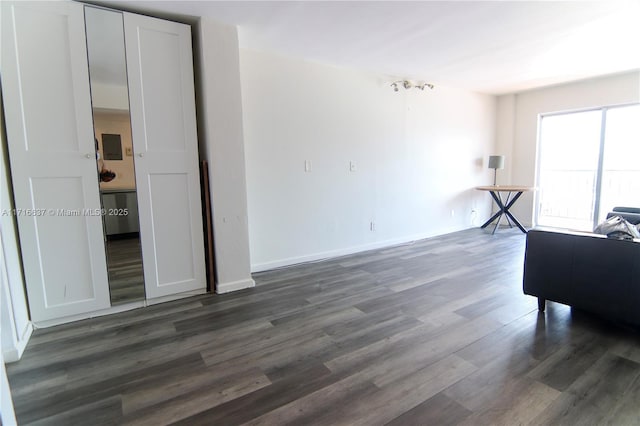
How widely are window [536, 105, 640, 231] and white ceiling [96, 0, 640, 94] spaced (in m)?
0.87

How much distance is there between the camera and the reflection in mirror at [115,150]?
7.45 feet

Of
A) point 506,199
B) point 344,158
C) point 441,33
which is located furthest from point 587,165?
point 344,158

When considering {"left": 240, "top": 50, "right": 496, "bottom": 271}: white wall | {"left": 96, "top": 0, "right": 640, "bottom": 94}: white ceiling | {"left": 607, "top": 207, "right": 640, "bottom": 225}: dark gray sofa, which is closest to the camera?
{"left": 96, "top": 0, "right": 640, "bottom": 94}: white ceiling

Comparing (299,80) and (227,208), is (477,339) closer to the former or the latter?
(227,208)

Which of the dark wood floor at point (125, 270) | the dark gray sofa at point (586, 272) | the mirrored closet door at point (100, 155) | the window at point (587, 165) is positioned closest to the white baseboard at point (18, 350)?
the mirrored closet door at point (100, 155)

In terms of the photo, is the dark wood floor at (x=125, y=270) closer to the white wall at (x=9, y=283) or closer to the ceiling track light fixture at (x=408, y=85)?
the white wall at (x=9, y=283)

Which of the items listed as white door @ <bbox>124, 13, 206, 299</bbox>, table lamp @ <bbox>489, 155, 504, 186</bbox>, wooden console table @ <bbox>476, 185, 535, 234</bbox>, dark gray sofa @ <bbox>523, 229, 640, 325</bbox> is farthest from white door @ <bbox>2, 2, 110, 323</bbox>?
table lamp @ <bbox>489, 155, 504, 186</bbox>

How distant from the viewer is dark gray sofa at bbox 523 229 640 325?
1942mm

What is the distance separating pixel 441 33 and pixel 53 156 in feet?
10.6

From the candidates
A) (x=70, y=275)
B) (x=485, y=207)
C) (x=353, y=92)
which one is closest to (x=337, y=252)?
(x=353, y=92)

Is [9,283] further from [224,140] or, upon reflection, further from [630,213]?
[630,213]

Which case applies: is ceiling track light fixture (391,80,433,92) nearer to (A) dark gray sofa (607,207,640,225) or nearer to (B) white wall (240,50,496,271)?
(B) white wall (240,50,496,271)

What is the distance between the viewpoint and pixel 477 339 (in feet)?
6.56

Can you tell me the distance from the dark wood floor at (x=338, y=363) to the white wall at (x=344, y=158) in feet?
3.43
